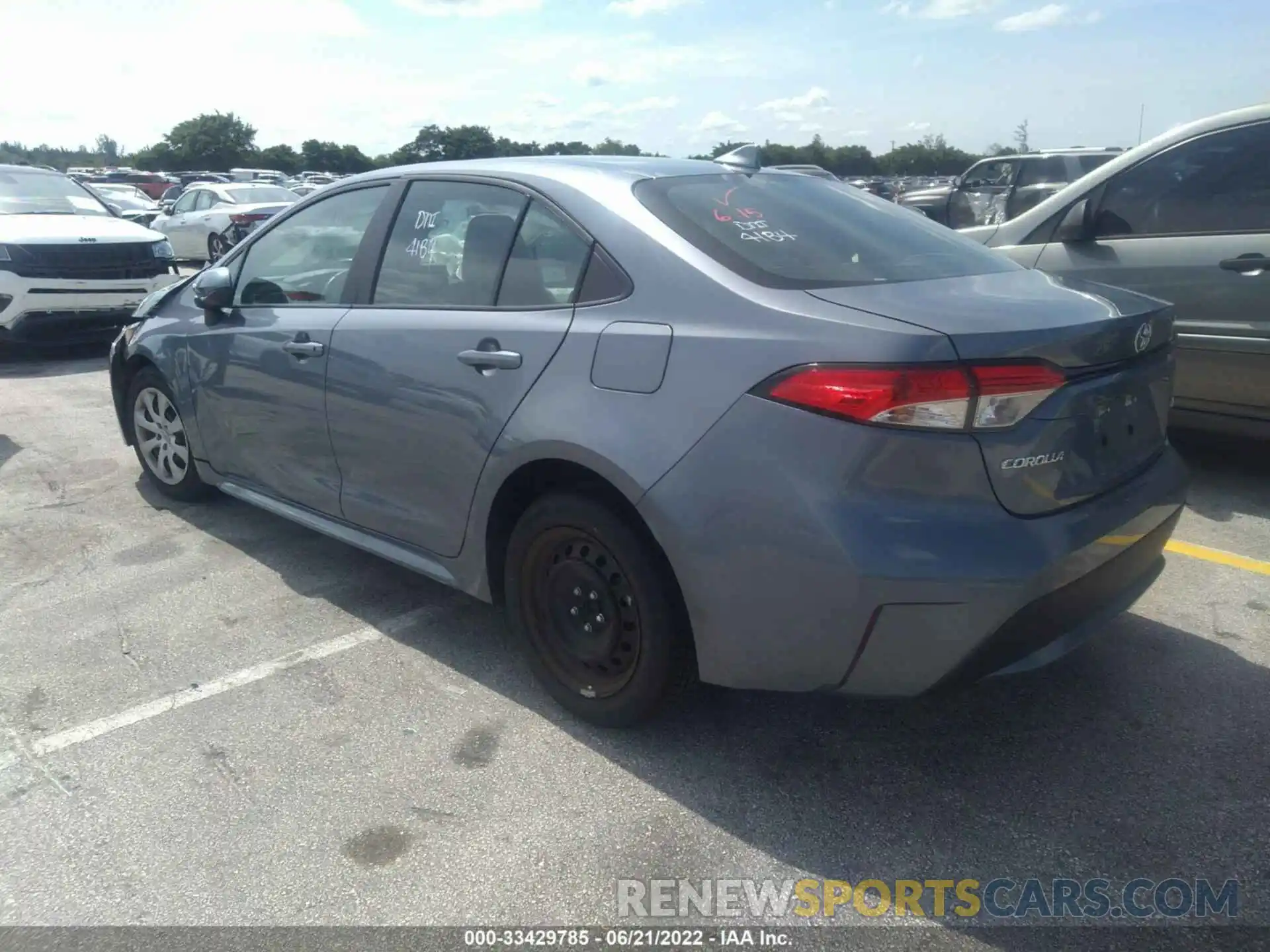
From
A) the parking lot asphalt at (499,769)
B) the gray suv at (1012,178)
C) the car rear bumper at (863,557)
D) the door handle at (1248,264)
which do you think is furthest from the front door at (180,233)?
the car rear bumper at (863,557)

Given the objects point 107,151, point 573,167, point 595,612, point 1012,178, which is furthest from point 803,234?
point 107,151

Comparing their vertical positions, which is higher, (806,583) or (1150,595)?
(806,583)

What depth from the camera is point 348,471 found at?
3.74m

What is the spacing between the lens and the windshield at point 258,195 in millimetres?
17766

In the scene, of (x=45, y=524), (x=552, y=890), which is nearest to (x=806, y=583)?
(x=552, y=890)

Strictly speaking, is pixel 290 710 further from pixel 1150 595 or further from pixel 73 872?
pixel 1150 595

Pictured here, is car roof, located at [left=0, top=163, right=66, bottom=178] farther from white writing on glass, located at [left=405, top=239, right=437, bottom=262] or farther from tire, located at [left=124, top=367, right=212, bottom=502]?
white writing on glass, located at [left=405, top=239, right=437, bottom=262]

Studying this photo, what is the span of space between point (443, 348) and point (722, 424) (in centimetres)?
116

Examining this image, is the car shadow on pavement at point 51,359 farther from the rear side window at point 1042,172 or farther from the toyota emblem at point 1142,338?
the rear side window at point 1042,172

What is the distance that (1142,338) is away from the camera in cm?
280

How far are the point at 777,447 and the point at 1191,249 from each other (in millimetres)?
3483

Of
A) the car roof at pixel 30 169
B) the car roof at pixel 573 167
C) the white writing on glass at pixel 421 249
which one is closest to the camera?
the car roof at pixel 573 167

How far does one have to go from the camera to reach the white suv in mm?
8742

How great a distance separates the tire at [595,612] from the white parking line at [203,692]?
79cm
